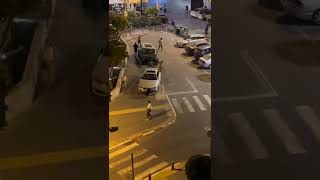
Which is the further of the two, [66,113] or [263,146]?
[66,113]

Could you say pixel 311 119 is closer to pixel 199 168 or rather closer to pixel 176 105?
pixel 199 168

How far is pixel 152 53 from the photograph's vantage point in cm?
229

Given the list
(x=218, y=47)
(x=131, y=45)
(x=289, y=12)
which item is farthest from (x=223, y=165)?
(x=131, y=45)

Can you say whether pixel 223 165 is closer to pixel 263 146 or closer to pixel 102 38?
pixel 263 146

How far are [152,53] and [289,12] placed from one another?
43.6 inches

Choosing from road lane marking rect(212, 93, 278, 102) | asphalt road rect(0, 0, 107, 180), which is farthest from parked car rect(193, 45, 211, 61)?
asphalt road rect(0, 0, 107, 180)

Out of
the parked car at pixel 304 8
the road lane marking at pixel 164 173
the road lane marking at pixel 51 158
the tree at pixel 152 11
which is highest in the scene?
the tree at pixel 152 11

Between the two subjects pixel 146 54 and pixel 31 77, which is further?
pixel 146 54

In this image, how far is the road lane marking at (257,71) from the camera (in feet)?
4.33

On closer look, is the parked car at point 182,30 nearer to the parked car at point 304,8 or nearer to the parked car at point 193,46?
the parked car at point 193,46

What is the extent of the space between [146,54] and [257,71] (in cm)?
105

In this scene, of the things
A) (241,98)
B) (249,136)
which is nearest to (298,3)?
(241,98)

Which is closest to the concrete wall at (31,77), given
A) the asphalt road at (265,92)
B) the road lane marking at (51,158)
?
the road lane marking at (51,158)

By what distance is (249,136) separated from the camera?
1391 millimetres
